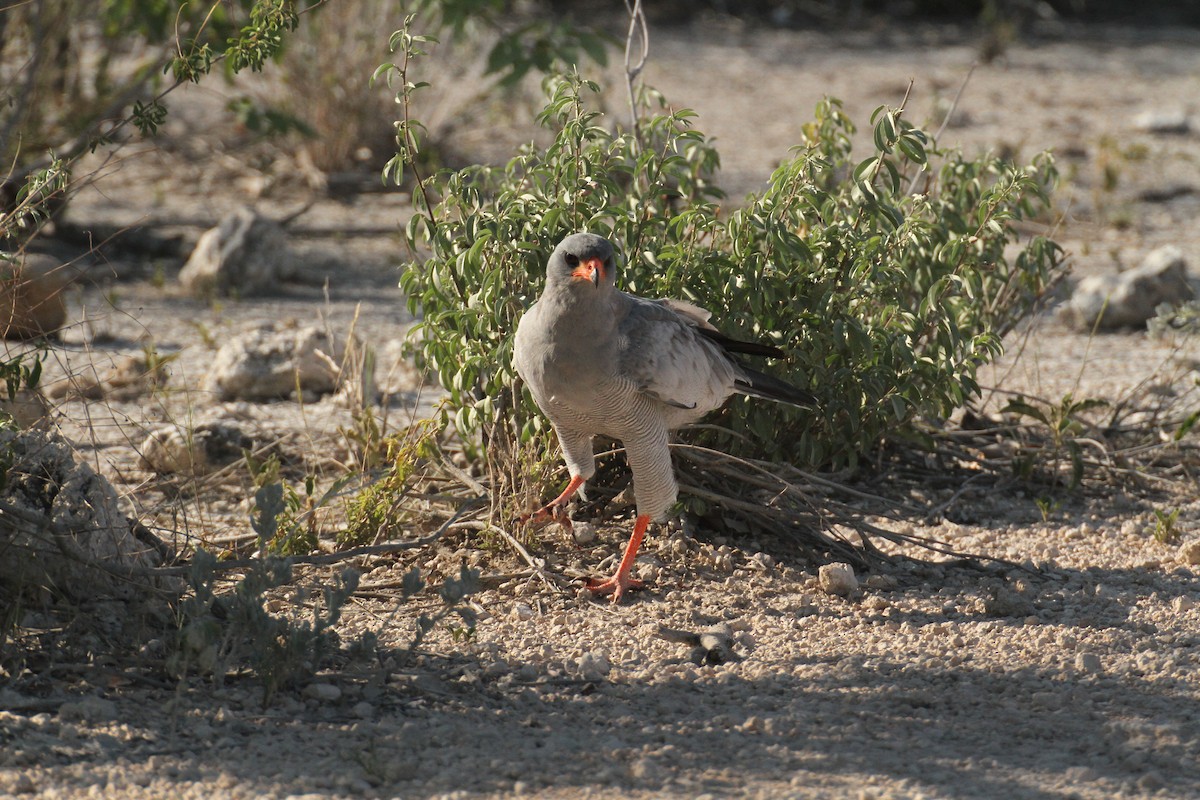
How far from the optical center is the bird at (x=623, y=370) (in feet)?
13.2

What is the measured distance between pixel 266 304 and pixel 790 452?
367cm

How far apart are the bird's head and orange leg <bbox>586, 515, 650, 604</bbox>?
838mm

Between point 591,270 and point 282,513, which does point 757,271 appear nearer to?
point 591,270

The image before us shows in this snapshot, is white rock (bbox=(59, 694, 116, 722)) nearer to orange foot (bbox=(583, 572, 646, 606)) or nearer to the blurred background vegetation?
the blurred background vegetation

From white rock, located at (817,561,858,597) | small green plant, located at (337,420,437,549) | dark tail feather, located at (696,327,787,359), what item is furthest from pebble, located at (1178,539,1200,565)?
small green plant, located at (337,420,437,549)

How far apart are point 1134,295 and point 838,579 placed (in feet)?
12.0

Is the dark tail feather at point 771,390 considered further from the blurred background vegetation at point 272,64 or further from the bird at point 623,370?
the blurred background vegetation at point 272,64

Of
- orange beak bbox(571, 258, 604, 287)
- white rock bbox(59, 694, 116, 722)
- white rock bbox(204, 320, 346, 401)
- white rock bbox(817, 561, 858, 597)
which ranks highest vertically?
orange beak bbox(571, 258, 604, 287)

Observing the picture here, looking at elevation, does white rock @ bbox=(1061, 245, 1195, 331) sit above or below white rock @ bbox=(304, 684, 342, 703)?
above

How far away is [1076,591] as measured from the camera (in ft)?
14.8

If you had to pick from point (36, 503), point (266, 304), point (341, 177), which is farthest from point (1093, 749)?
point (341, 177)

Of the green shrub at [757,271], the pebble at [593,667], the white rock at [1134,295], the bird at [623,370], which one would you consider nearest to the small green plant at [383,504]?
the green shrub at [757,271]

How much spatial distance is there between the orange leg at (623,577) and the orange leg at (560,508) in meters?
0.31

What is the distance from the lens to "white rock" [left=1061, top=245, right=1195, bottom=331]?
7.21 m
